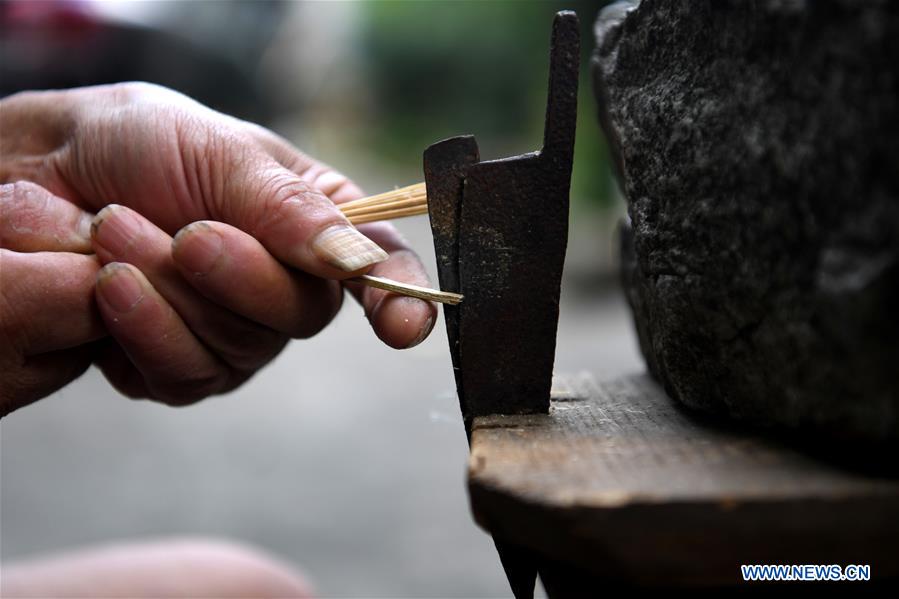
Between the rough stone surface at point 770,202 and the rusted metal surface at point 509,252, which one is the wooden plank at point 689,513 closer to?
the rough stone surface at point 770,202

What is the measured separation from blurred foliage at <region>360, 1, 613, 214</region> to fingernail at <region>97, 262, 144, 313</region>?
5.68 metres

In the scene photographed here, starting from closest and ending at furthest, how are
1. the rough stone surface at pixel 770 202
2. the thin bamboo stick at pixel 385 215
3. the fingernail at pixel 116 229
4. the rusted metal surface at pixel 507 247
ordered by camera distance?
the rough stone surface at pixel 770 202, the rusted metal surface at pixel 507 247, the fingernail at pixel 116 229, the thin bamboo stick at pixel 385 215

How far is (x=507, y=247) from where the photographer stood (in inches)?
33.5

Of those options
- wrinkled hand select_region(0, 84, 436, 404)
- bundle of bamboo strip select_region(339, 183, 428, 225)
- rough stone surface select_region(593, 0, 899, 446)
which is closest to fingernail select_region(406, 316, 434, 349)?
wrinkled hand select_region(0, 84, 436, 404)

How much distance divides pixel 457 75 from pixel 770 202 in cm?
969

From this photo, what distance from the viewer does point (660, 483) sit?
64cm

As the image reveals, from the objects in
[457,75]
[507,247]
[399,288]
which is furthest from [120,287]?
[457,75]

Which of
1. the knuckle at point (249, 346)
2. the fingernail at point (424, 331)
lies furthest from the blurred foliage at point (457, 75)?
the fingernail at point (424, 331)

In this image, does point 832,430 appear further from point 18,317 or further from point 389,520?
point 389,520

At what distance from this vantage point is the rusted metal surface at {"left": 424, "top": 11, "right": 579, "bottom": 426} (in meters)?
0.84

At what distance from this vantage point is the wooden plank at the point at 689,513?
61 centimetres

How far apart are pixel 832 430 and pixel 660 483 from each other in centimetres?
15

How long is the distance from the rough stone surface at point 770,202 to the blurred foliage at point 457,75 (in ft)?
18.4

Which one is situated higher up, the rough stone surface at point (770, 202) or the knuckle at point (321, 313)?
the rough stone surface at point (770, 202)
